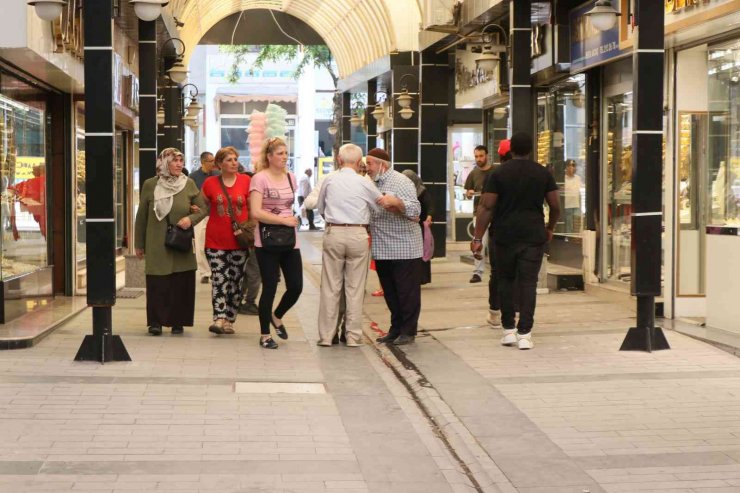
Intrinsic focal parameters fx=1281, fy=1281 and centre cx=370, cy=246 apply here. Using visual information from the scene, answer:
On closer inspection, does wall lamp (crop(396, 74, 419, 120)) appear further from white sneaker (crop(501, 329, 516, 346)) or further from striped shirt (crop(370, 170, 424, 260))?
white sneaker (crop(501, 329, 516, 346))

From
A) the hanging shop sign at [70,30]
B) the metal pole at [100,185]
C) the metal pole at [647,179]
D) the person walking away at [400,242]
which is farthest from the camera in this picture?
the hanging shop sign at [70,30]

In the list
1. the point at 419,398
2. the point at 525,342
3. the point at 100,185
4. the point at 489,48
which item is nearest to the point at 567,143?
the point at 489,48

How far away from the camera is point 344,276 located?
11227 millimetres

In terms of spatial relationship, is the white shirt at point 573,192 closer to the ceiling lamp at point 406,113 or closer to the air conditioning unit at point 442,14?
the air conditioning unit at point 442,14

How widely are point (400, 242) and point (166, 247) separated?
2.14 m

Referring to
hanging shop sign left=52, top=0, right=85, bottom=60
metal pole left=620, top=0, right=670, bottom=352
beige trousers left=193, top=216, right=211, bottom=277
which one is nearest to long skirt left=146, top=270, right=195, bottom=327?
hanging shop sign left=52, top=0, right=85, bottom=60

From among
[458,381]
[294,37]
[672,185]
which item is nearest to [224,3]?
[294,37]

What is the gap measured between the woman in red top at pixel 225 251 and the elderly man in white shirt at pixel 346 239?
3.42 ft

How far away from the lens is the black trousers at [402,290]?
446 inches

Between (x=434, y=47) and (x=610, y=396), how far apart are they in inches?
613

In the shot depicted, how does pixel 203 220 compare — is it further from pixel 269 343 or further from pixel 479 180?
pixel 269 343

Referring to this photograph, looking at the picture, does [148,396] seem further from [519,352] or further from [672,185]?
[672,185]

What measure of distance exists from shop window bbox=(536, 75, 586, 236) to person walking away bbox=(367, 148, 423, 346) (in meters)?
5.86

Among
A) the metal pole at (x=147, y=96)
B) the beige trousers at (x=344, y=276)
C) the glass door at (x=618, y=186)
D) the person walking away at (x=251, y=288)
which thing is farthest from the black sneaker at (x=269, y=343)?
the metal pole at (x=147, y=96)
